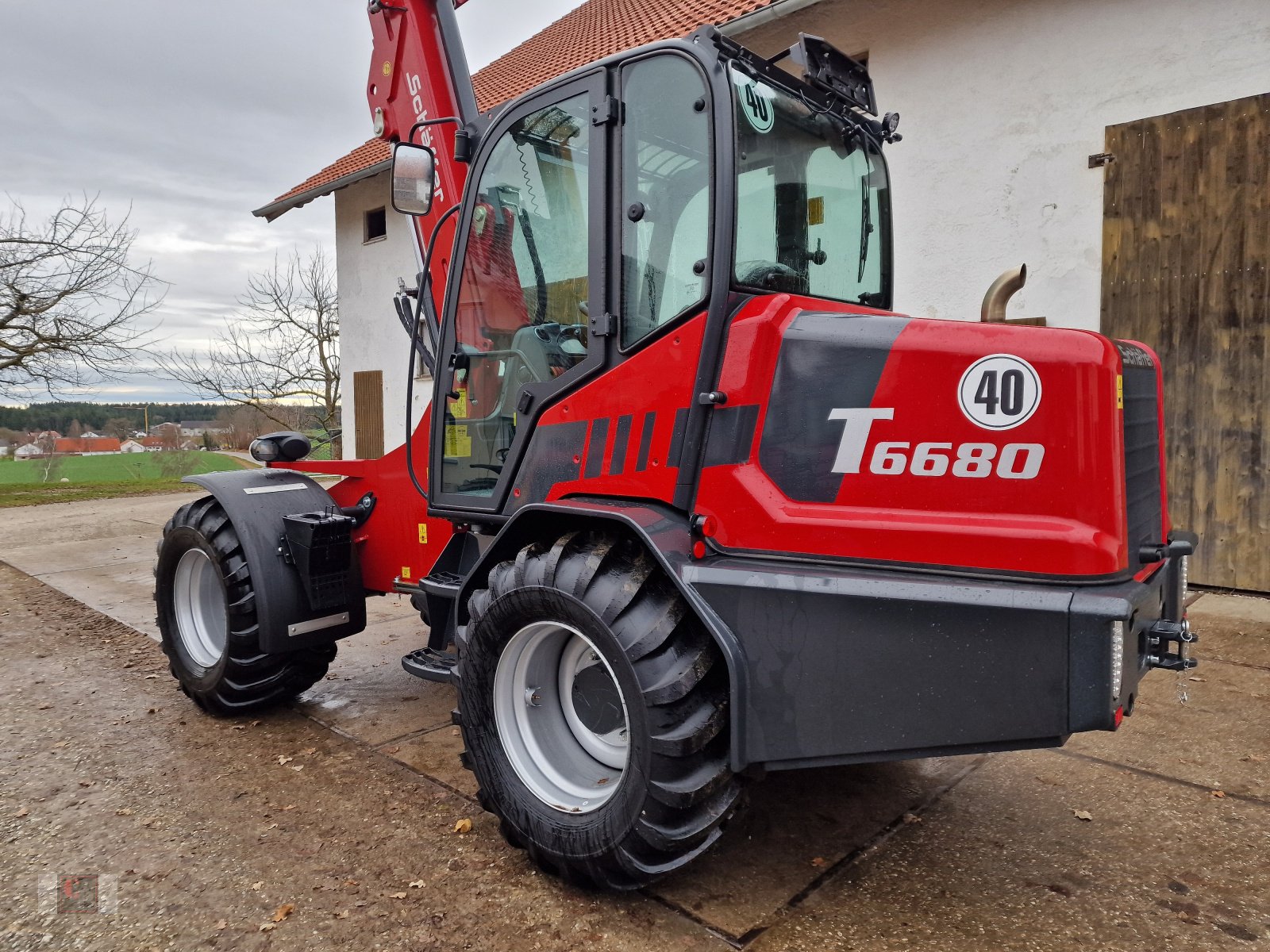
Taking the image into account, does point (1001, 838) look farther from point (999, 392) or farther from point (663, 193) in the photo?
point (663, 193)

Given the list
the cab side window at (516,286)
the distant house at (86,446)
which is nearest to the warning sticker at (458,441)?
the cab side window at (516,286)

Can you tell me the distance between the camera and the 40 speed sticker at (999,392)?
1.96 metres

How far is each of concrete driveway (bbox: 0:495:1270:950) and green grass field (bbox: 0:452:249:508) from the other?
12548 mm

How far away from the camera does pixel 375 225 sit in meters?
13.8

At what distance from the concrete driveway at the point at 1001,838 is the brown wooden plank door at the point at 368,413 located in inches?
399

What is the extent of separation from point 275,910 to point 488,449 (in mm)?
1598

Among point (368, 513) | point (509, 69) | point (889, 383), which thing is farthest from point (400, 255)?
point (889, 383)

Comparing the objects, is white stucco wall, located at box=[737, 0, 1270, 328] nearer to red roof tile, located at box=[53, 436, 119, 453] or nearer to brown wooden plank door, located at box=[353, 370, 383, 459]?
brown wooden plank door, located at box=[353, 370, 383, 459]

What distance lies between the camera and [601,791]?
8.43ft

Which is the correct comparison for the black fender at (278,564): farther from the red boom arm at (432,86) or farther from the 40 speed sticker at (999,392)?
the 40 speed sticker at (999,392)

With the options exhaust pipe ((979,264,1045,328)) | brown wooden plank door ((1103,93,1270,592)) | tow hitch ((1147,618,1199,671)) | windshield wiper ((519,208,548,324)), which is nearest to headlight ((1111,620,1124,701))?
tow hitch ((1147,618,1199,671))

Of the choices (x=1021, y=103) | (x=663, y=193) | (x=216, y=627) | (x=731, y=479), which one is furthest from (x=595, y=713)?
(x=1021, y=103)
